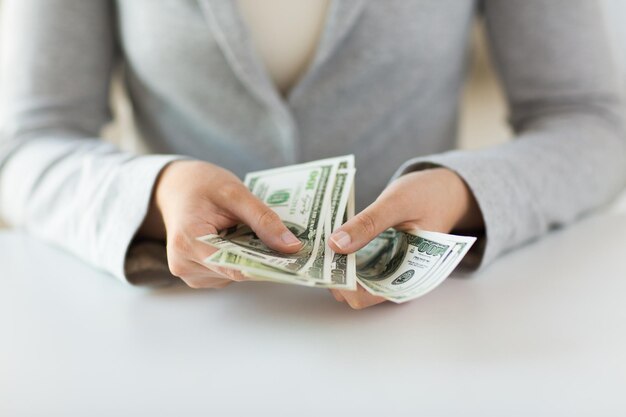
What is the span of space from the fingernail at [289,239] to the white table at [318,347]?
0.07m

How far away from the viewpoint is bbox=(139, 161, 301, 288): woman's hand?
0.55 metres

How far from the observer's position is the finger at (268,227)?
0.55m

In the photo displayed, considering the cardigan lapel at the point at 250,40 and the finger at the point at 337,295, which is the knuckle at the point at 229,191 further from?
the cardigan lapel at the point at 250,40

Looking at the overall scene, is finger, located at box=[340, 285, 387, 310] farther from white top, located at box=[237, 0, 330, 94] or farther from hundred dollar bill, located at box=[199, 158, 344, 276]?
white top, located at box=[237, 0, 330, 94]

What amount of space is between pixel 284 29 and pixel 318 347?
500mm

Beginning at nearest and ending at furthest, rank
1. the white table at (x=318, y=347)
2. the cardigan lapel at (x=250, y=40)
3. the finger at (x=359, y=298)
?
1. the white table at (x=318, y=347)
2. the finger at (x=359, y=298)
3. the cardigan lapel at (x=250, y=40)

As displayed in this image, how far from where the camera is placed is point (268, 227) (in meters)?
0.55

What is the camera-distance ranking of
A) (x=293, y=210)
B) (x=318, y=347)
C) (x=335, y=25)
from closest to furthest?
(x=318, y=347) → (x=293, y=210) → (x=335, y=25)

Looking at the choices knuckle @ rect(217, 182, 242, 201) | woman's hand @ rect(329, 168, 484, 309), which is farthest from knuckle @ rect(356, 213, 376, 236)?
knuckle @ rect(217, 182, 242, 201)

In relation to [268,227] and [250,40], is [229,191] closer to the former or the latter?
[268,227]

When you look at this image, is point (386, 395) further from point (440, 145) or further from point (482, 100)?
point (482, 100)

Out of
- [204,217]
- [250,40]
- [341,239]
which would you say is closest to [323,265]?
[341,239]

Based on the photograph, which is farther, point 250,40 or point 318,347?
point 250,40

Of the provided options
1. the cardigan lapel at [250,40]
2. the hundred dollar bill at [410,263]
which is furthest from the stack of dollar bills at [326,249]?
the cardigan lapel at [250,40]
